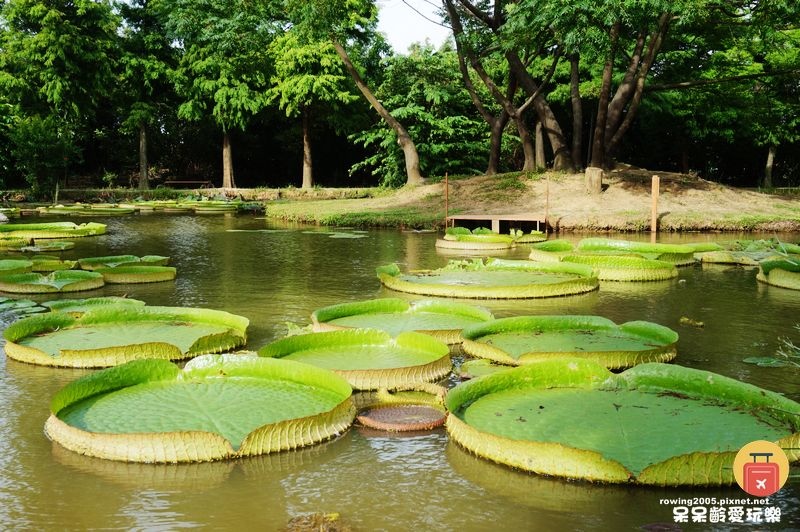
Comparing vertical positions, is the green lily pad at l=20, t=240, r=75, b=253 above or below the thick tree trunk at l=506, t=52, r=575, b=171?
below

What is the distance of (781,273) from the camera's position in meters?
9.04

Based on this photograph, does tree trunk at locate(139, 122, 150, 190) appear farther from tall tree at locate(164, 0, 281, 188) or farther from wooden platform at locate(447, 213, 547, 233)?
wooden platform at locate(447, 213, 547, 233)

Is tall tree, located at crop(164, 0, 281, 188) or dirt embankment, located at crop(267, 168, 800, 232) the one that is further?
tall tree, located at crop(164, 0, 281, 188)

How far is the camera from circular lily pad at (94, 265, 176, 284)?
9.23 m

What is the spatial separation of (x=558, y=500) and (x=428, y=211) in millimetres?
16434

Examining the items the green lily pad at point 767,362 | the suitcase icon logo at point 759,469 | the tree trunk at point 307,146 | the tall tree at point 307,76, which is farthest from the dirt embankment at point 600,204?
the suitcase icon logo at point 759,469

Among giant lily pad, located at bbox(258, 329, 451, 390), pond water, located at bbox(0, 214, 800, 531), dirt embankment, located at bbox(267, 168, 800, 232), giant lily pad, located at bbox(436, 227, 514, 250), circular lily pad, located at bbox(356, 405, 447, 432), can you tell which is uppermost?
dirt embankment, located at bbox(267, 168, 800, 232)

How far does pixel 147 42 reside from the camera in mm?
31391

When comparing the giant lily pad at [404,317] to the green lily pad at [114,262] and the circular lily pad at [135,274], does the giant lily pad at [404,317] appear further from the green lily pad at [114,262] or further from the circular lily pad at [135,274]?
the green lily pad at [114,262]

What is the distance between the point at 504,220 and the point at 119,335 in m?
13.0

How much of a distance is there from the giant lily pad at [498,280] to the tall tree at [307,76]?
20213 millimetres

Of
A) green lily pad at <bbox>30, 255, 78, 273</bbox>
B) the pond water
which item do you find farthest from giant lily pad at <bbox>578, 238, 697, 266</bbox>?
green lily pad at <bbox>30, 255, 78, 273</bbox>

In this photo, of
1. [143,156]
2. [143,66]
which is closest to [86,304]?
[143,156]

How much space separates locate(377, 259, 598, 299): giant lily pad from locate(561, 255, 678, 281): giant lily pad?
0.74 m
